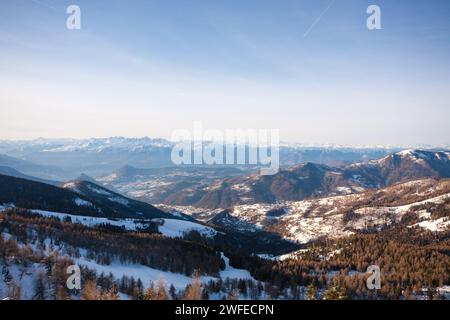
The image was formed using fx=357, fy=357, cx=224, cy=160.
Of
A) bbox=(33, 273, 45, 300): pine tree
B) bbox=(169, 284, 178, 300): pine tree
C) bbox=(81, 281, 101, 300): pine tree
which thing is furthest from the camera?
bbox=(169, 284, 178, 300): pine tree

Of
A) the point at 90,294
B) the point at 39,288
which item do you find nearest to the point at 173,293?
the point at 90,294

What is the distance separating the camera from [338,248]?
604ft

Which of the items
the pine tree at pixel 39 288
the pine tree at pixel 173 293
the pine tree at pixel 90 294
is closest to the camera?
the pine tree at pixel 90 294

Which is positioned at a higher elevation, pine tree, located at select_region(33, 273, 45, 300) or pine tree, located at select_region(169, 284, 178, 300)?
pine tree, located at select_region(33, 273, 45, 300)

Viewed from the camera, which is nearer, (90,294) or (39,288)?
Answer: (90,294)

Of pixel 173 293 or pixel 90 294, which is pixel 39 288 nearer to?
pixel 90 294

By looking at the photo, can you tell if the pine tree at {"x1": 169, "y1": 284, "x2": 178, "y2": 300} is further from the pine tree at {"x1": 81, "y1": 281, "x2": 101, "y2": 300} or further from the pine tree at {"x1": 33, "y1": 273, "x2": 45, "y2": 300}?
the pine tree at {"x1": 33, "y1": 273, "x2": 45, "y2": 300}

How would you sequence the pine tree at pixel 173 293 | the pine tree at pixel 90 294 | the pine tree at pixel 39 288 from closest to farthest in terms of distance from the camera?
the pine tree at pixel 90 294
the pine tree at pixel 39 288
the pine tree at pixel 173 293

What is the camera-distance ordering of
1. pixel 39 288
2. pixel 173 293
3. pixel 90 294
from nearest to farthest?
pixel 90 294 → pixel 39 288 → pixel 173 293

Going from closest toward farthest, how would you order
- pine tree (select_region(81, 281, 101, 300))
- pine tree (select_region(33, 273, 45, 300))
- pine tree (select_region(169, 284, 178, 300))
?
1. pine tree (select_region(81, 281, 101, 300))
2. pine tree (select_region(33, 273, 45, 300))
3. pine tree (select_region(169, 284, 178, 300))

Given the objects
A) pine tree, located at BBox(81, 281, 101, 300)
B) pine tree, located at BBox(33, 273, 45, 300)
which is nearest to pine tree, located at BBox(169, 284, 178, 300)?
pine tree, located at BBox(81, 281, 101, 300)

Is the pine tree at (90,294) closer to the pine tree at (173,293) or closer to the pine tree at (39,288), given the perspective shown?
the pine tree at (39,288)

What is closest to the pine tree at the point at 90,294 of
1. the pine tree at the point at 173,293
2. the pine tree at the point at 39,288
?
the pine tree at the point at 39,288
